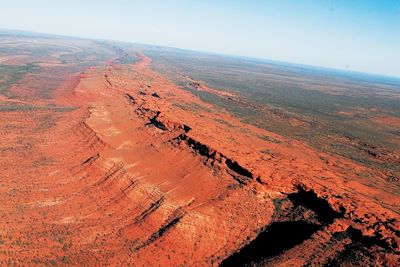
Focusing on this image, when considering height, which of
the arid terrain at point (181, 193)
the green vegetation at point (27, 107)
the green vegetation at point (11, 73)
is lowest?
the green vegetation at point (11, 73)

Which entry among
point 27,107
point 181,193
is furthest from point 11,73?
point 181,193

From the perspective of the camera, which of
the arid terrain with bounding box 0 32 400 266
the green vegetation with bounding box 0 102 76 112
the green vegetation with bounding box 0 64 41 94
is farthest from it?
the green vegetation with bounding box 0 64 41 94

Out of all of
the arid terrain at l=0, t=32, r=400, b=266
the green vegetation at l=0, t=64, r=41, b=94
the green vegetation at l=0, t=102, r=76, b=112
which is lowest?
the green vegetation at l=0, t=64, r=41, b=94

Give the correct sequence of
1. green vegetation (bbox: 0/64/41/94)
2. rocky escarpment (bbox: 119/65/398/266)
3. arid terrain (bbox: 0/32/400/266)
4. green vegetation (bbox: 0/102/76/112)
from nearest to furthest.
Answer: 1. rocky escarpment (bbox: 119/65/398/266)
2. arid terrain (bbox: 0/32/400/266)
3. green vegetation (bbox: 0/102/76/112)
4. green vegetation (bbox: 0/64/41/94)

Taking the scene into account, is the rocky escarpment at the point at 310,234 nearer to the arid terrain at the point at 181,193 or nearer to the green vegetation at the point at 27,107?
the arid terrain at the point at 181,193

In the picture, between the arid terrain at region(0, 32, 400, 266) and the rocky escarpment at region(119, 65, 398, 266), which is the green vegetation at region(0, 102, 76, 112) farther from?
the rocky escarpment at region(119, 65, 398, 266)

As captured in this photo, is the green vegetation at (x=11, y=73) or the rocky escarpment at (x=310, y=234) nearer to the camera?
the rocky escarpment at (x=310, y=234)

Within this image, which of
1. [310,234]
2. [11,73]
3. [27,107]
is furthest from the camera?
[11,73]

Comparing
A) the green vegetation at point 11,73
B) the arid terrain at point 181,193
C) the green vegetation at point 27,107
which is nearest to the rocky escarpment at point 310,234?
the arid terrain at point 181,193

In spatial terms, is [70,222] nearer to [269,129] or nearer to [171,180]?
[171,180]

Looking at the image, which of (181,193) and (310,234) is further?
(181,193)

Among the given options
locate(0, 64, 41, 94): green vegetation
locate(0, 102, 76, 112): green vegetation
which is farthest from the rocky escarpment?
locate(0, 64, 41, 94): green vegetation

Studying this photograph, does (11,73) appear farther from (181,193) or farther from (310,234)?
Answer: (310,234)
